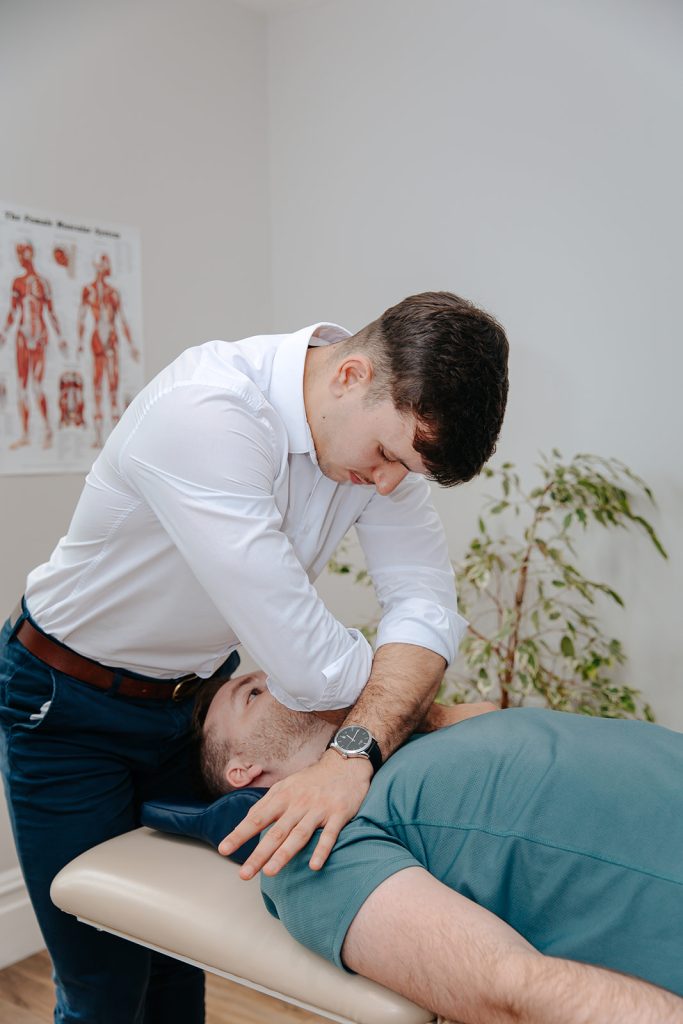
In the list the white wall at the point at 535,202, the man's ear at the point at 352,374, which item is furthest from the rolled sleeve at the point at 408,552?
the white wall at the point at 535,202

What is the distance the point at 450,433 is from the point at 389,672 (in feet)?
1.36

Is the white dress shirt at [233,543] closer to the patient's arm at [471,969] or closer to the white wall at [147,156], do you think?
the patient's arm at [471,969]

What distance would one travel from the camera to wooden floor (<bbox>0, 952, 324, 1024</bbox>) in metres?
2.29

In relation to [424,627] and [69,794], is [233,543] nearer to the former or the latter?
[424,627]

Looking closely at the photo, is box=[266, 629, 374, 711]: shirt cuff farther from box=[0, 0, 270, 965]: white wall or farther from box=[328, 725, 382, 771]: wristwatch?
box=[0, 0, 270, 965]: white wall

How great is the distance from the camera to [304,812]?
4.15 feet

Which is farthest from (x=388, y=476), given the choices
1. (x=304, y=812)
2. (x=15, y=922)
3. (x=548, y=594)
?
(x=15, y=922)

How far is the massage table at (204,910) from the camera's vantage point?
3.89 feet

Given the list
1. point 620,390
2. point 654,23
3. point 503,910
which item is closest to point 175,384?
point 503,910

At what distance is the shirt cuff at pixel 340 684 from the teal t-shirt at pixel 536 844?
14 cm

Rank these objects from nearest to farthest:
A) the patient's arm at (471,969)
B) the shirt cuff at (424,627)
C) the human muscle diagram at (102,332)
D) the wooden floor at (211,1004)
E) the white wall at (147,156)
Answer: the patient's arm at (471,969) < the shirt cuff at (424,627) < the wooden floor at (211,1004) < the white wall at (147,156) < the human muscle diagram at (102,332)

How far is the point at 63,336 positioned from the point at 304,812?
183cm

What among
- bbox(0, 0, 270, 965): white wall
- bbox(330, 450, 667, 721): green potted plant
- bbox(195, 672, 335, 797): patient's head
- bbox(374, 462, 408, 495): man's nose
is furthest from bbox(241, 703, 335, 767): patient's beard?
bbox(0, 0, 270, 965): white wall

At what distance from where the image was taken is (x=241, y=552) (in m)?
1.30
